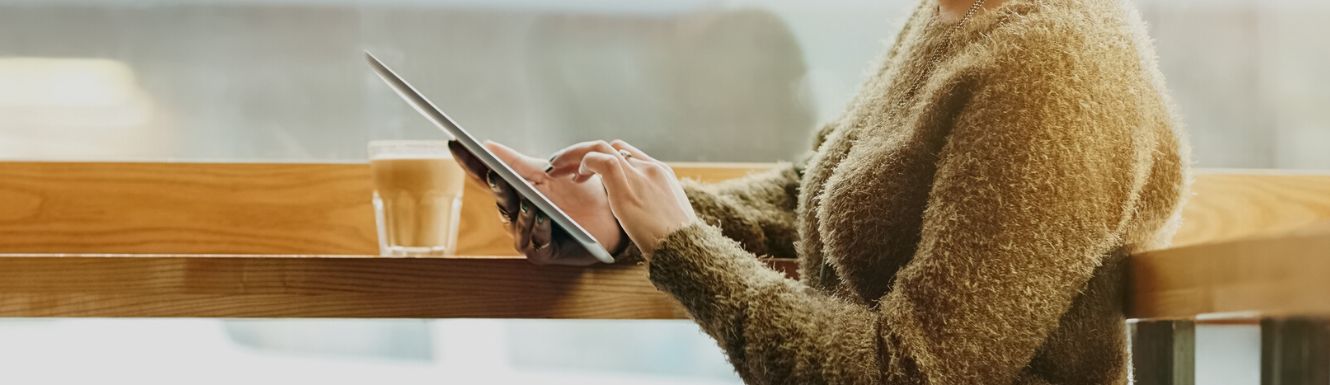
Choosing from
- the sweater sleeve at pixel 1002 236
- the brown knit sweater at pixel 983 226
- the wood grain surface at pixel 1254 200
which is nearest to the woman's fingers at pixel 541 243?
the brown knit sweater at pixel 983 226

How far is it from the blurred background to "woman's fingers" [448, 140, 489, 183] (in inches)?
14.8

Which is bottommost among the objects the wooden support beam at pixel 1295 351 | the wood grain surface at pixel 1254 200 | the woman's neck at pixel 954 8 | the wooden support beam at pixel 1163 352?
the wooden support beam at pixel 1163 352

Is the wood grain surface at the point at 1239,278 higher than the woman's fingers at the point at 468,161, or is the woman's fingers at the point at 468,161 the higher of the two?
the woman's fingers at the point at 468,161

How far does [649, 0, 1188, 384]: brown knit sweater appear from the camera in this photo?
0.72 m

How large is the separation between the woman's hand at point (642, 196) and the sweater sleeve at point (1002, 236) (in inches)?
5.7

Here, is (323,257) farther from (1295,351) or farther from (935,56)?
(1295,351)

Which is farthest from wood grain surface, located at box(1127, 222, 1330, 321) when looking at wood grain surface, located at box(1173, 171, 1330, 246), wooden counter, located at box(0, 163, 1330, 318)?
wood grain surface, located at box(1173, 171, 1330, 246)

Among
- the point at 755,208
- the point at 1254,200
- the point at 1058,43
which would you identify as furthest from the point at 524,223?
the point at 1254,200

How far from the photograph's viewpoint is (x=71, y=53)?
54.9 inches

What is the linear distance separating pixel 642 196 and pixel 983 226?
0.85 feet

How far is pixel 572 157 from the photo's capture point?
958mm

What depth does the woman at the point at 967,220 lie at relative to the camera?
0.72 metres

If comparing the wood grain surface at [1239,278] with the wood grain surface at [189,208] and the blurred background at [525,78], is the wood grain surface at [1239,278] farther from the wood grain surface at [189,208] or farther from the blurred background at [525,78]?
the wood grain surface at [189,208]

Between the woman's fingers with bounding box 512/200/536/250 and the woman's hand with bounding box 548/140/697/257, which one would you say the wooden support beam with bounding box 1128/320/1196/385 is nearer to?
the woman's hand with bounding box 548/140/697/257
